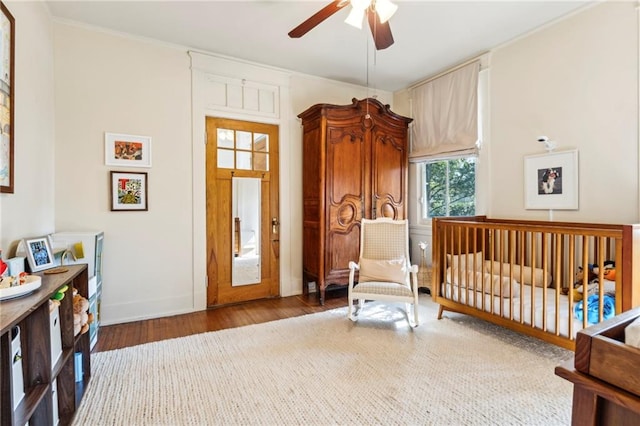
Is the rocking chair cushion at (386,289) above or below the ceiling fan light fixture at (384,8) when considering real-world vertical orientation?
below

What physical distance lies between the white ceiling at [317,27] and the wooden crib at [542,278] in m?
1.77

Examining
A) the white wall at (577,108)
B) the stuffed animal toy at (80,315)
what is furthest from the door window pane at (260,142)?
the white wall at (577,108)

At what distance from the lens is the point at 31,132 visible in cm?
219

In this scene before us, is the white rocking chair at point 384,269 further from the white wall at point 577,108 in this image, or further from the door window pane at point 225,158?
the door window pane at point 225,158

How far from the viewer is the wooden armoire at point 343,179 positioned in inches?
137

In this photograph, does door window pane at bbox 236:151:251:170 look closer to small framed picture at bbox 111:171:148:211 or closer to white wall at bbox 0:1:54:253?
small framed picture at bbox 111:171:148:211

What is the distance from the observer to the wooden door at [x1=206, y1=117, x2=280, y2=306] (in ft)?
11.2

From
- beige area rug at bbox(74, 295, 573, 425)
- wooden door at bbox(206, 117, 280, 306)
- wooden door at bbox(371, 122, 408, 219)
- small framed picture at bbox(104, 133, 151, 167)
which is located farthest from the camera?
wooden door at bbox(371, 122, 408, 219)

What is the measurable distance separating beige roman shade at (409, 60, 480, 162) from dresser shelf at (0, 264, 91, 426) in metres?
3.65

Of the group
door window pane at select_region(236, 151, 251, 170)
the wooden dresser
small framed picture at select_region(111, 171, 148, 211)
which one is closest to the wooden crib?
the wooden dresser

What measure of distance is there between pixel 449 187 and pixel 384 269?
1672 mm

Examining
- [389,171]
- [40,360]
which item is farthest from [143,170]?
[389,171]

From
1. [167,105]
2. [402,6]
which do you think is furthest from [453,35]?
[167,105]

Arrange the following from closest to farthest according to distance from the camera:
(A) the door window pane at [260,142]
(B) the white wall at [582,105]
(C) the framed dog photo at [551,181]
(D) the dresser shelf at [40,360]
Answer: (D) the dresser shelf at [40,360], (B) the white wall at [582,105], (C) the framed dog photo at [551,181], (A) the door window pane at [260,142]
